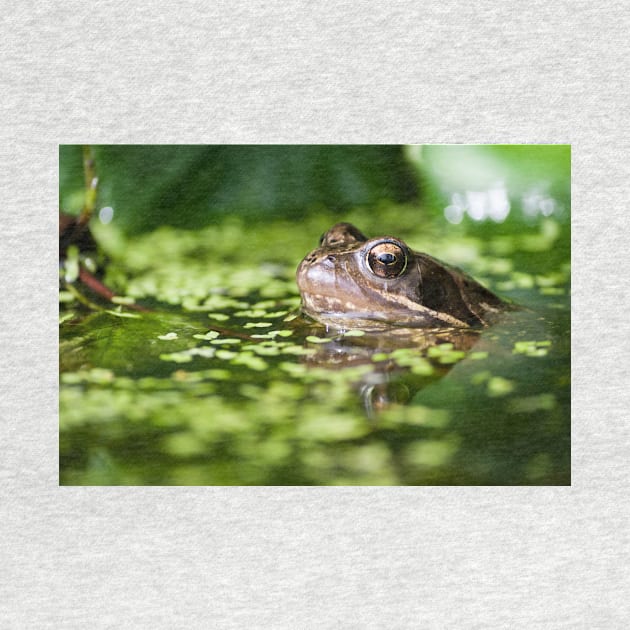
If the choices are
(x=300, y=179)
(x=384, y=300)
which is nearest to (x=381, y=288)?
(x=384, y=300)

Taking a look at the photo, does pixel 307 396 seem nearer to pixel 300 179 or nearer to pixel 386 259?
pixel 386 259

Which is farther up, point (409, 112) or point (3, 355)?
point (409, 112)

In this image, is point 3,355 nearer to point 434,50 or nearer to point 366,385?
point 366,385

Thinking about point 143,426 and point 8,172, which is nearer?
point 143,426

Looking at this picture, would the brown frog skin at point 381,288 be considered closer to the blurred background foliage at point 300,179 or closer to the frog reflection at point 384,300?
the frog reflection at point 384,300

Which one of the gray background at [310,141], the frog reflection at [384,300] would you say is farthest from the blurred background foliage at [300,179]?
the frog reflection at [384,300]

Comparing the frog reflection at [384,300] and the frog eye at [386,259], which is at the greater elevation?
the frog eye at [386,259]

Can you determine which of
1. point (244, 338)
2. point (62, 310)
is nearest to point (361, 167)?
point (244, 338)
